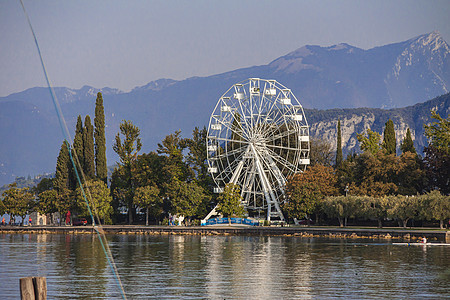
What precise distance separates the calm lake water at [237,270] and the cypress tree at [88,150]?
33.4 meters

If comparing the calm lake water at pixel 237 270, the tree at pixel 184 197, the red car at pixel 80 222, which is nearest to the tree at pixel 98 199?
the red car at pixel 80 222

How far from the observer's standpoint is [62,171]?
10519 centimetres

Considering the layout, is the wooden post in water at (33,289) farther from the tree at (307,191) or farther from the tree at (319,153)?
the tree at (319,153)

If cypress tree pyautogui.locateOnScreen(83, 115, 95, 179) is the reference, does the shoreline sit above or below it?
below

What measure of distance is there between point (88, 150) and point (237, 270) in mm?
60347

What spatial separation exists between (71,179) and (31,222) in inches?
662

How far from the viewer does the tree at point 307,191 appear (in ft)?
301

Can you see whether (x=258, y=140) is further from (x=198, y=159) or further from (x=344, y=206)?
(x=344, y=206)

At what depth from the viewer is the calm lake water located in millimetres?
36500

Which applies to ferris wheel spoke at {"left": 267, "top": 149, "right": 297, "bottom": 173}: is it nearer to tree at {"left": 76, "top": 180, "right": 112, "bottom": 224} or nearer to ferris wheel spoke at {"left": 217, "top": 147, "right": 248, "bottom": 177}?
ferris wheel spoke at {"left": 217, "top": 147, "right": 248, "bottom": 177}

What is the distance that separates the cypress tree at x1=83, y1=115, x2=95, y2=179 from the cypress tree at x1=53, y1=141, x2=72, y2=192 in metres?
3.13

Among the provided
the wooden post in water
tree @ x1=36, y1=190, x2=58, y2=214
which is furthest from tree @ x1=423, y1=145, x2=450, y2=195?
the wooden post in water

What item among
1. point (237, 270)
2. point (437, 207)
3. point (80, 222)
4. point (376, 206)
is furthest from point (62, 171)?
point (237, 270)

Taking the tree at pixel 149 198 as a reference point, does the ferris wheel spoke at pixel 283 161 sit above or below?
above
